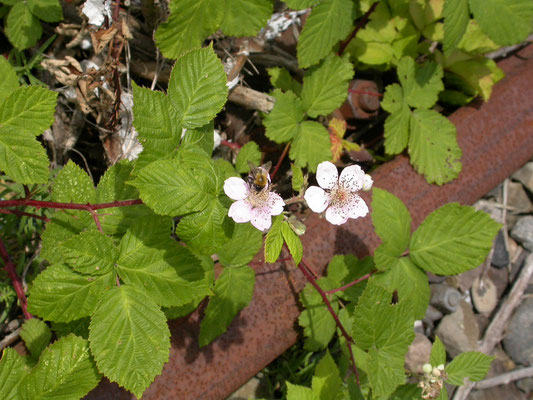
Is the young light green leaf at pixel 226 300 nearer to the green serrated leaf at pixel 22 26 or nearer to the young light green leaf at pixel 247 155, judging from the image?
the young light green leaf at pixel 247 155

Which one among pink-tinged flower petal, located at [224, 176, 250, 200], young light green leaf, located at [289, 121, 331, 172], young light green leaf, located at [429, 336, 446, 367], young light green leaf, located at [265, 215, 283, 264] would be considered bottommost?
young light green leaf, located at [429, 336, 446, 367]

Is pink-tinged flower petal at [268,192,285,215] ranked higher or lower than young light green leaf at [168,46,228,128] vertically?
lower

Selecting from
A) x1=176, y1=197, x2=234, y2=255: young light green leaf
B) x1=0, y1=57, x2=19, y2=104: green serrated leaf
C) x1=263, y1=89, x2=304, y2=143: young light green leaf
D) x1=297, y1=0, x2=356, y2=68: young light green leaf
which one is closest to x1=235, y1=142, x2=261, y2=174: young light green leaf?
x1=263, y1=89, x2=304, y2=143: young light green leaf

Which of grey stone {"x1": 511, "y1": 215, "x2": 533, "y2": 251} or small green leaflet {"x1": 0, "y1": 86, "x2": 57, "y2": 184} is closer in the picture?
small green leaflet {"x1": 0, "y1": 86, "x2": 57, "y2": 184}

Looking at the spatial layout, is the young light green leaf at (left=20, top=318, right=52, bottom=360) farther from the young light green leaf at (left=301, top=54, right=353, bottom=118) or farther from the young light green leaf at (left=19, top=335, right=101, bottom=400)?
the young light green leaf at (left=301, top=54, right=353, bottom=118)

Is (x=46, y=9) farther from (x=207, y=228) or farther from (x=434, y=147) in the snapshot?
(x=434, y=147)
